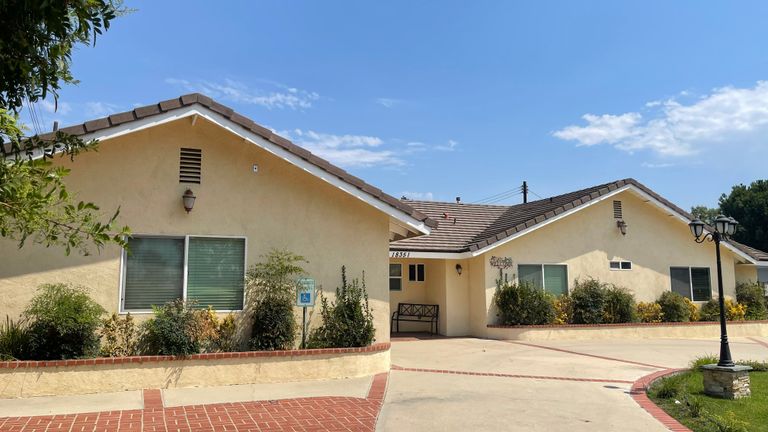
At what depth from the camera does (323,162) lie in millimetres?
10203

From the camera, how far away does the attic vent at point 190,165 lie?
978cm

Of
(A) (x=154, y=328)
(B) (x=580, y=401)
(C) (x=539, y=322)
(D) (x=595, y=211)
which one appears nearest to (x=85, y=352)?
(A) (x=154, y=328)

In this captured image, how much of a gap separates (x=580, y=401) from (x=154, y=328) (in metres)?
6.74

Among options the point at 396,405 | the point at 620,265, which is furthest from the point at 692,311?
the point at 396,405

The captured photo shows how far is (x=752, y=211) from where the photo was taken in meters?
40.4

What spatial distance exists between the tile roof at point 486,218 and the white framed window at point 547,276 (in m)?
1.48

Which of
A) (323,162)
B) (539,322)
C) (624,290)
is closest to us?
(323,162)

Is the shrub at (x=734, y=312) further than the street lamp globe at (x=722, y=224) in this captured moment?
Yes

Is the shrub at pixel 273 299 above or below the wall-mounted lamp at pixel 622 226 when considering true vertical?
below

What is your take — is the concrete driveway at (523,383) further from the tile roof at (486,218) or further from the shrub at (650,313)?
the tile roof at (486,218)

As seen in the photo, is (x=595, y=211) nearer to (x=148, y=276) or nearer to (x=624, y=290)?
(x=624, y=290)

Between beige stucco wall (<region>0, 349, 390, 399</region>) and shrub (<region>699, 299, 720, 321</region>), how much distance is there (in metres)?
13.9

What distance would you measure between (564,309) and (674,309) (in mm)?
3998

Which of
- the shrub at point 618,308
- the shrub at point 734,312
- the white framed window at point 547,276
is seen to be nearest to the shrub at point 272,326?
the white framed window at point 547,276
